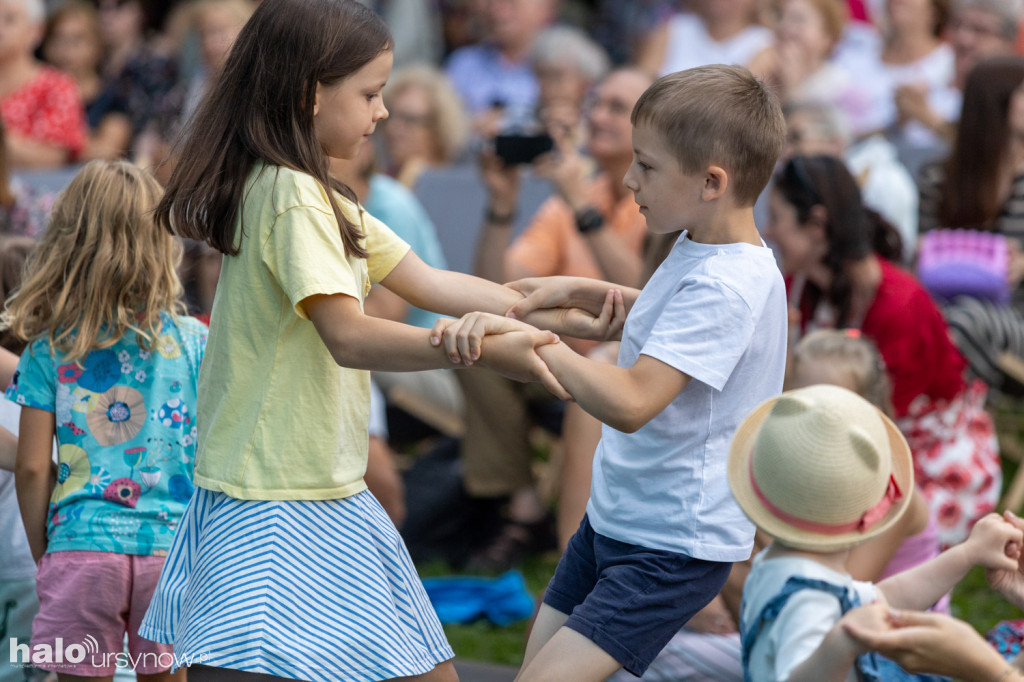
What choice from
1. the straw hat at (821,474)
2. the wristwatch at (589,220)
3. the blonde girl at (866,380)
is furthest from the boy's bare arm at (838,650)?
the wristwatch at (589,220)

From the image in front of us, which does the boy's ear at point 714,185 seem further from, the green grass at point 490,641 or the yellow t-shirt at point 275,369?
the green grass at point 490,641

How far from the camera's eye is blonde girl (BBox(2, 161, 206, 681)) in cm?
255

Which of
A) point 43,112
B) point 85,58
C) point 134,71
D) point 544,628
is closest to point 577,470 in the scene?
point 544,628

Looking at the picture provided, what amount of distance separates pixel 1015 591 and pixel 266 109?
1.61 m

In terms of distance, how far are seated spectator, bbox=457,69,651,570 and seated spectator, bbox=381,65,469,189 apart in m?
1.48

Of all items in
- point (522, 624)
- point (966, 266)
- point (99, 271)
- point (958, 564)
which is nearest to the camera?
point (958, 564)

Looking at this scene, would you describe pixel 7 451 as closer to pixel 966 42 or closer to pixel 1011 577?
pixel 1011 577

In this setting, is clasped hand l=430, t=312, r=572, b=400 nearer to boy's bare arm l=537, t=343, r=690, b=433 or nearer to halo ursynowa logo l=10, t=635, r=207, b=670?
boy's bare arm l=537, t=343, r=690, b=433

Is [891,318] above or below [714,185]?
below

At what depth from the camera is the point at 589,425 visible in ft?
11.6

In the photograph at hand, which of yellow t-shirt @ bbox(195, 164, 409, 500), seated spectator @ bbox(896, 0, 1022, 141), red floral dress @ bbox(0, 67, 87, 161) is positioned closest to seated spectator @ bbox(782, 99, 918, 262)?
seated spectator @ bbox(896, 0, 1022, 141)

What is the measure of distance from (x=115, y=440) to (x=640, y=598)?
4.11 feet

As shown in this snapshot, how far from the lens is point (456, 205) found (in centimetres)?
638

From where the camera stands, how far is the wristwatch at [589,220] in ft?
15.0
